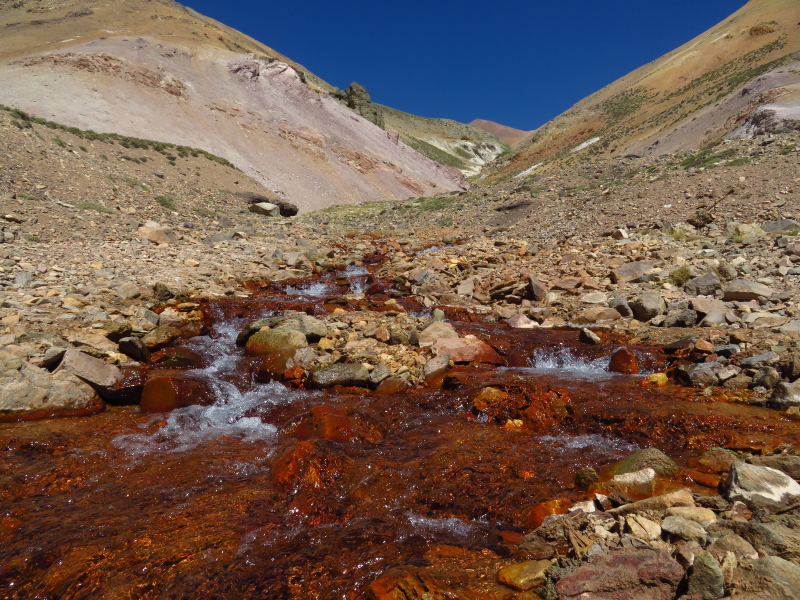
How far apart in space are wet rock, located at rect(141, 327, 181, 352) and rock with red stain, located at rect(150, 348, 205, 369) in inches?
5.4

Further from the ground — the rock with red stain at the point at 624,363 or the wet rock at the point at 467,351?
the wet rock at the point at 467,351

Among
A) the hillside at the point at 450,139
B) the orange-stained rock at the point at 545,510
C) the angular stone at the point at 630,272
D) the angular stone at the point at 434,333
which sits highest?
the hillside at the point at 450,139

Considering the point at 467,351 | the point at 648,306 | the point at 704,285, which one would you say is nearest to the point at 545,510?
the point at 467,351

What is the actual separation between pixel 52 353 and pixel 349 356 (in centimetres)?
413

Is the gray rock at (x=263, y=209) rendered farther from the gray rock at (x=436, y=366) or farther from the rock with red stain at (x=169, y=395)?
the gray rock at (x=436, y=366)

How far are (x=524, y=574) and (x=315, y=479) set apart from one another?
217 cm

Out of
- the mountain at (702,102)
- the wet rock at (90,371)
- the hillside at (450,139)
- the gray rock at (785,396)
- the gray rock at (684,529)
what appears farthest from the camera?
the hillside at (450,139)

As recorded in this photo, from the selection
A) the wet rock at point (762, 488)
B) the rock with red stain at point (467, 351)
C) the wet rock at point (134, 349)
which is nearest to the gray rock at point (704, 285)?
the rock with red stain at point (467, 351)

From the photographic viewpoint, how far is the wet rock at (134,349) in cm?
676

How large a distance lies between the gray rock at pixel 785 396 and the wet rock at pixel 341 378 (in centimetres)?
513

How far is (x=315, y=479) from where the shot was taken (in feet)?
13.6

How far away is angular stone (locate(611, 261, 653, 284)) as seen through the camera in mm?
10491

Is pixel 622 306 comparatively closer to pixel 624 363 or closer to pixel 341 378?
pixel 624 363

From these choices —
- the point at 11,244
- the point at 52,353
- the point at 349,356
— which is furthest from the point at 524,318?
the point at 11,244
